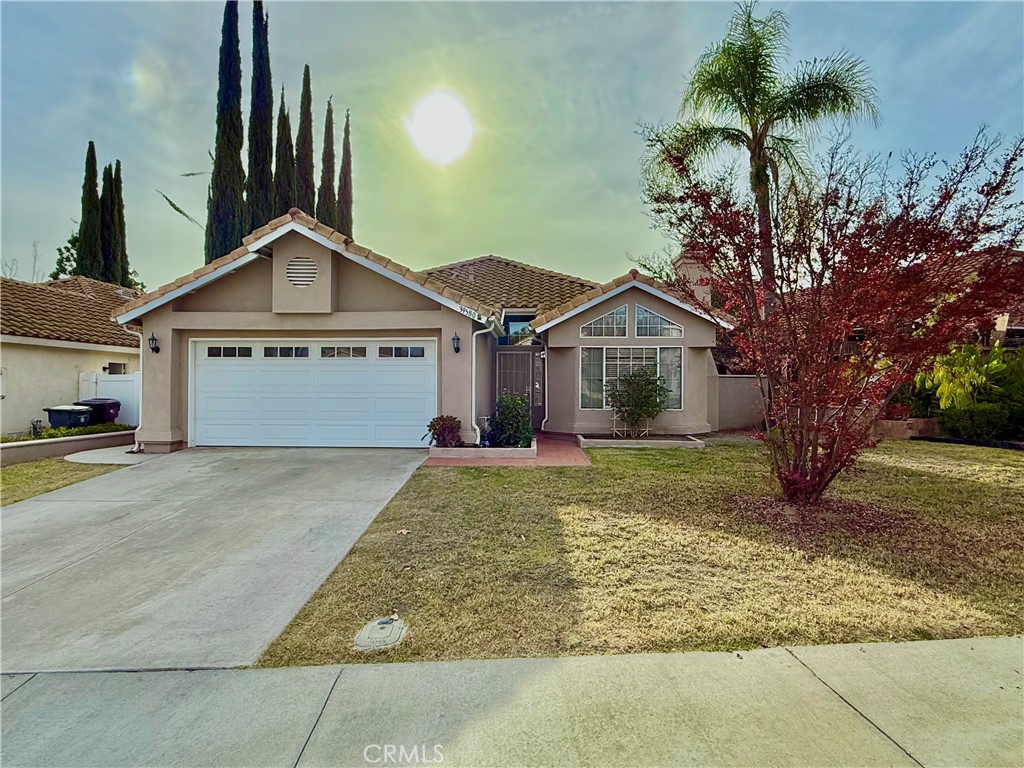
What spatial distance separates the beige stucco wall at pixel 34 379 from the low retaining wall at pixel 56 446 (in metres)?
2.21

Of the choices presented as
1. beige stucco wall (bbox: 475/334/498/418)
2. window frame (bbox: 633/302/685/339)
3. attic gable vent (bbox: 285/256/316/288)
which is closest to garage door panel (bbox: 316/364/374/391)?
attic gable vent (bbox: 285/256/316/288)

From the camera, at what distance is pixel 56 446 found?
438 inches

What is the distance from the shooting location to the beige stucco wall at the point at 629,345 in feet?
44.2

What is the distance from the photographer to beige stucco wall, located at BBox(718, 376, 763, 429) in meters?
16.0

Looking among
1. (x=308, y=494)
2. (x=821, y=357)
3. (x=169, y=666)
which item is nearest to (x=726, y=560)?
(x=821, y=357)

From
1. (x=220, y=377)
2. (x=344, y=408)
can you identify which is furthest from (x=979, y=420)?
(x=220, y=377)

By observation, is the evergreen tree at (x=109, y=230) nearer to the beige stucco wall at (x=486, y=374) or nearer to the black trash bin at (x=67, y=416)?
the black trash bin at (x=67, y=416)

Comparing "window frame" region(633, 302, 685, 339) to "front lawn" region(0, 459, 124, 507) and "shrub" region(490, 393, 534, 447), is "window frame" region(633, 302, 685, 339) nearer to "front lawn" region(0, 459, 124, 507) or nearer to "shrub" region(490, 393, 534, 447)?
"shrub" region(490, 393, 534, 447)

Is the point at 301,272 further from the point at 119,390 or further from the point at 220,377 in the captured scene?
the point at 119,390

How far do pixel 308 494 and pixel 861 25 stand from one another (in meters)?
13.9

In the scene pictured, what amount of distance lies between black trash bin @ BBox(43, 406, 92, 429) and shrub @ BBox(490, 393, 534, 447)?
1011 cm

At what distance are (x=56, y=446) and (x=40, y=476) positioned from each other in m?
2.63

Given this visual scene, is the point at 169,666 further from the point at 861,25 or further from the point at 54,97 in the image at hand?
the point at 54,97

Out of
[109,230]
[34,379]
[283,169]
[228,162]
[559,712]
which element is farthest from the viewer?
[109,230]
